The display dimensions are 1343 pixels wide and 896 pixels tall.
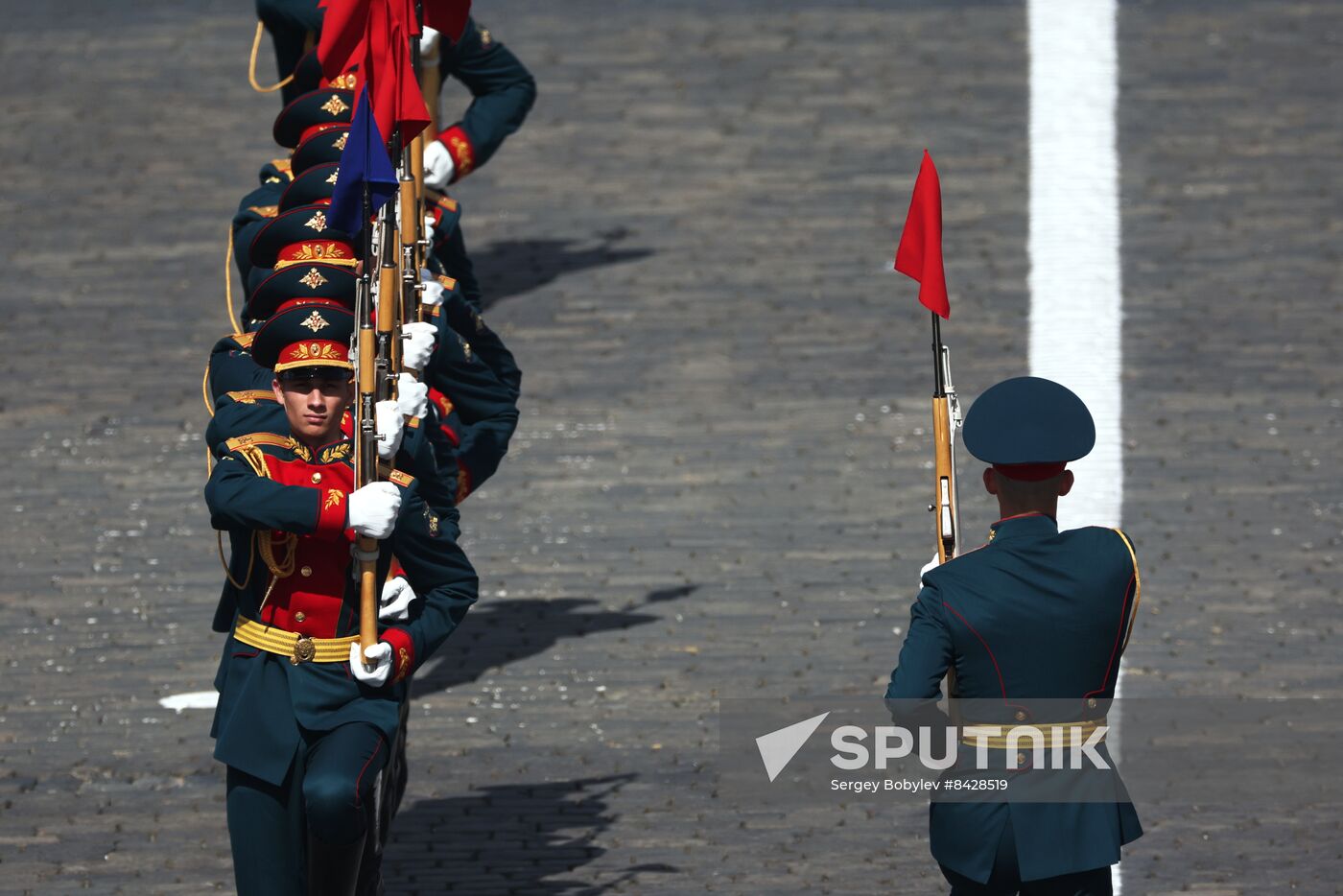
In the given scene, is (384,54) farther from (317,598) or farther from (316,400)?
(317,598)

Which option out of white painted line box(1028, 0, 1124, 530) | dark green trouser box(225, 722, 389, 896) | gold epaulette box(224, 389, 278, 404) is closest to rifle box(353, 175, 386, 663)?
dark green trouser box(225, 722, 389, 896)

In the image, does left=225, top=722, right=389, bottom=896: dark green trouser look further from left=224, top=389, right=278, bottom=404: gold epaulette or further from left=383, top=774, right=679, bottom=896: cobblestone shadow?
left=383, top=774, right=679, bottom=896: cobblestone shadow

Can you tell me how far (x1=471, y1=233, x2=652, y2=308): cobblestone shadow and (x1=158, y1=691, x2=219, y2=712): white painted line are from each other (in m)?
4.48

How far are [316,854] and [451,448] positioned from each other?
2528mm

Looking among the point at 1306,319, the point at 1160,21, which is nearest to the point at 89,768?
the point at 1306,319

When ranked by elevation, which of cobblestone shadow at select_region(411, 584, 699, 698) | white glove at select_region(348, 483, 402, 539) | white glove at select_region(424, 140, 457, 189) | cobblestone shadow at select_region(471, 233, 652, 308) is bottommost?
cobblestone shadow at select_region(411, 584, 699, 698)

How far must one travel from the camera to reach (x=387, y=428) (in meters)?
6.64

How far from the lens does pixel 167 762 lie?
30.6ft

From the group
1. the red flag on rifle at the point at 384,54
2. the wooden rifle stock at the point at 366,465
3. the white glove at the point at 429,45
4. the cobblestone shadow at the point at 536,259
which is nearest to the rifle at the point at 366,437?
the wooden rifle stock at the point at 366,465

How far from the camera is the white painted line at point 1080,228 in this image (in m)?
12.1

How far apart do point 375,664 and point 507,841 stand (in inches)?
81.3

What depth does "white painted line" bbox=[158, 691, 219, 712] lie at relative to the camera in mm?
9812

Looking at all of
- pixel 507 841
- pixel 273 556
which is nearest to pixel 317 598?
pixel 273 556

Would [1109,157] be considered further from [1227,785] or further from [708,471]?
[1227,785]
